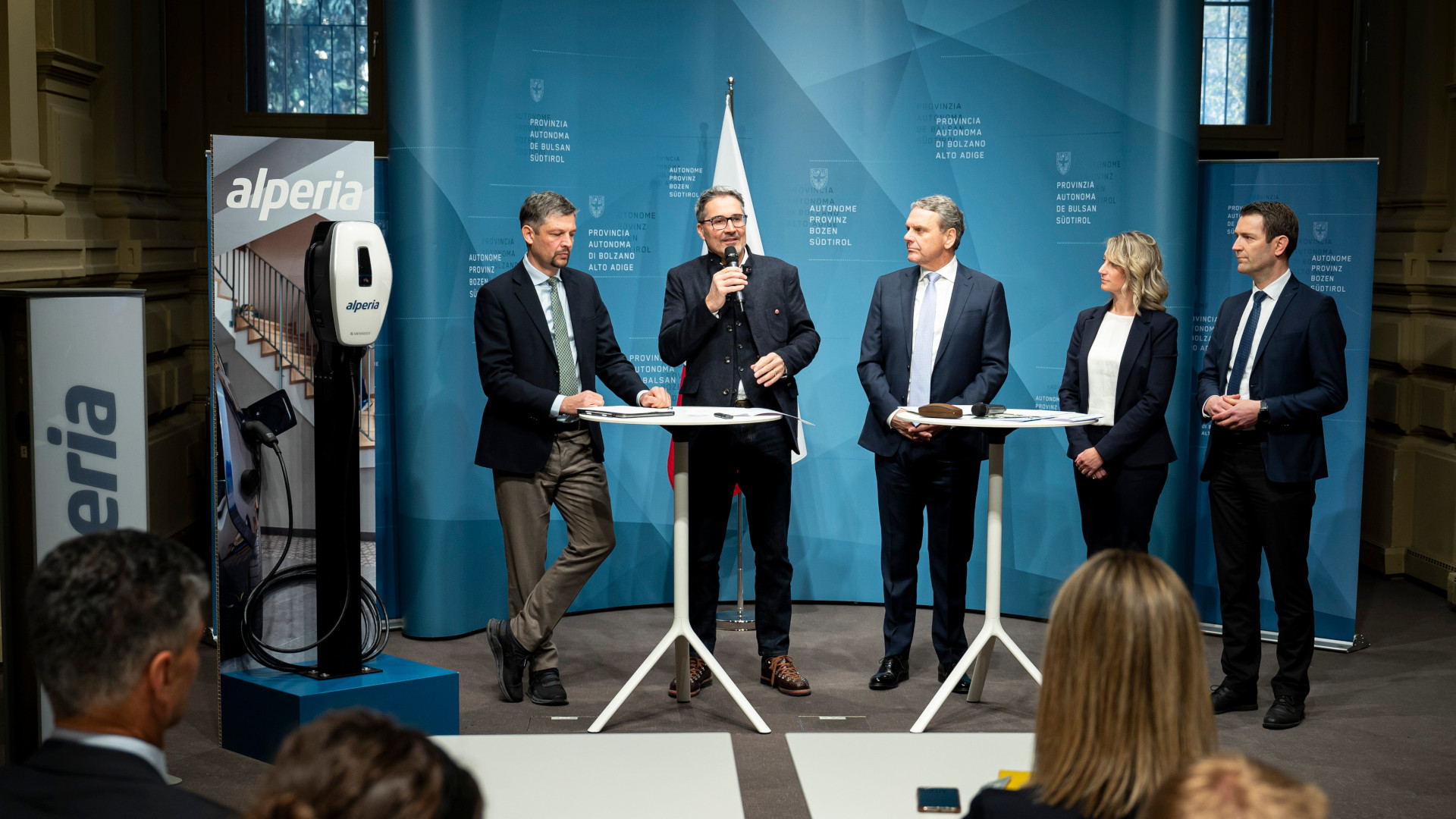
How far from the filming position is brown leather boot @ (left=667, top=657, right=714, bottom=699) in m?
4.35

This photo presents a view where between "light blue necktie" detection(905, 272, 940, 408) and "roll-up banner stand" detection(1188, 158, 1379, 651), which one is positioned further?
"roll-up banner stand" detection(1188, 158, 1379, 651)

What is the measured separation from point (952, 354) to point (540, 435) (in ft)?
4.88

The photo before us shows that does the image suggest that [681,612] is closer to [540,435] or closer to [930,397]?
[540,435]

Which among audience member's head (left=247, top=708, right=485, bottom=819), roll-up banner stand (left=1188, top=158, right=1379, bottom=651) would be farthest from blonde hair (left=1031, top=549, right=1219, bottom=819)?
roll-up banner stand (left=1188, top=158, right=1379, bottom=651)

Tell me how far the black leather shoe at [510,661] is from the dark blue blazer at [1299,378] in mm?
2639

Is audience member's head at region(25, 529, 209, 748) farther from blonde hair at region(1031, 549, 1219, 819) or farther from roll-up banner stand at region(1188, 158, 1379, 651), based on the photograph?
roll-up banner stand at region(1188, 158, 1379, 651)

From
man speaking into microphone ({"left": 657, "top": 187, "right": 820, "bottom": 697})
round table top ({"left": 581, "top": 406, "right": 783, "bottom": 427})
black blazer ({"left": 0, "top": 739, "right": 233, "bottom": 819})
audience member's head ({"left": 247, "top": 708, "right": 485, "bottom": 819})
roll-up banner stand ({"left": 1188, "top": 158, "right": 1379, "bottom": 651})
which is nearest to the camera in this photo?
audience member's head ({"left": 247, "top": 708, "right": 485, "bottom": 819})

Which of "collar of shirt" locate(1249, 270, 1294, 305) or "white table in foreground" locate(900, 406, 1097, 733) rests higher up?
"collar of shirt" locate(1249, 270, 1294, 305)

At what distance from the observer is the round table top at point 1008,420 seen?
12.0 ft

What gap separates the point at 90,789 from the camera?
1.42m

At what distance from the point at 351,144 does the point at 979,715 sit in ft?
9.42

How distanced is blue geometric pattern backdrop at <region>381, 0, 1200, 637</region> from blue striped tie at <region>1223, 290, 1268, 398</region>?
782 mm

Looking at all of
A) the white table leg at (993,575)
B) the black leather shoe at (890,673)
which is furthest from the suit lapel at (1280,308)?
the black leather shoe at (890,673)

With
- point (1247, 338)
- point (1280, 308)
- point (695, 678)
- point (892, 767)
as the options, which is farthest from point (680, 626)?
point (1280, 308)
